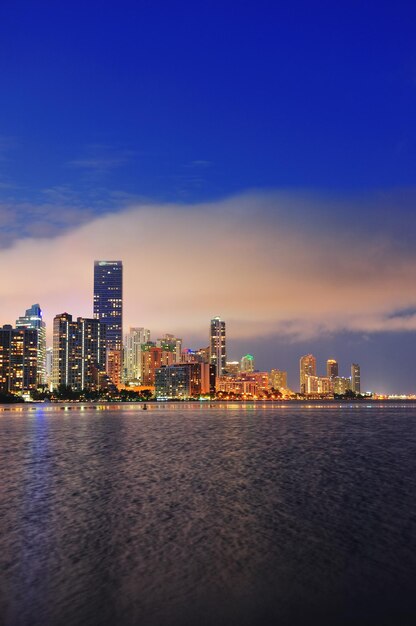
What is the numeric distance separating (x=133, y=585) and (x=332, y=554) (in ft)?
26.5

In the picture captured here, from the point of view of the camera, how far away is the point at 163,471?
50094 millimetres

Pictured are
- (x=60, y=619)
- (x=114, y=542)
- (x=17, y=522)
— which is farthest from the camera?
(x=17, y=522)

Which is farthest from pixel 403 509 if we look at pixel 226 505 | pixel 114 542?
pixel 114 542

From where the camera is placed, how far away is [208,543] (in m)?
25.5

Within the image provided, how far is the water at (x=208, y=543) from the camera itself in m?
17.6

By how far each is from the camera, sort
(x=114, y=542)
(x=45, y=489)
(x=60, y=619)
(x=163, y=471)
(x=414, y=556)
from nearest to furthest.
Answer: (x=60, y=619) < (x=414, y=556) < (x=114, y=542) < (x=45, y=489) < (x=163, y=471)

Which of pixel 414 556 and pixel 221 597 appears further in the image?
pixel 414 556

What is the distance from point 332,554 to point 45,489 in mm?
23274

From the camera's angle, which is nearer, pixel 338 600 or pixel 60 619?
pixel 60 619

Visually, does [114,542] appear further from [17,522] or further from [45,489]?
[45,489]

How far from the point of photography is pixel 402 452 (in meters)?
66.1

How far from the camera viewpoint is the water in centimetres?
1761

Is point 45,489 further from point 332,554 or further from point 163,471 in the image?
point 332,554

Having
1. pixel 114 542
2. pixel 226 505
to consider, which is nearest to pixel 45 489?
pixel 226 505
